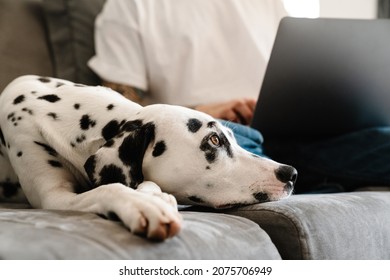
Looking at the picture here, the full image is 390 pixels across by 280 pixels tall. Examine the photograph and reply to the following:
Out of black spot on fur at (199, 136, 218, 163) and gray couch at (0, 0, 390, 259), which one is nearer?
gray couch at (0, 0, 390, 259)

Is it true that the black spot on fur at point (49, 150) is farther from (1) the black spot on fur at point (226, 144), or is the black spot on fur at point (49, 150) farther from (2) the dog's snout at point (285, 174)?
(2) the dog's snout at point (285, 174)

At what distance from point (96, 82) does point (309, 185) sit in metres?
0.91

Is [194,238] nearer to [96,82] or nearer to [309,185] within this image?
[309,185]

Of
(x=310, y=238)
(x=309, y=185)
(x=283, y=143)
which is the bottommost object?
(x=309, y=185)

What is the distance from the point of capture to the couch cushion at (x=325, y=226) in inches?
40.2

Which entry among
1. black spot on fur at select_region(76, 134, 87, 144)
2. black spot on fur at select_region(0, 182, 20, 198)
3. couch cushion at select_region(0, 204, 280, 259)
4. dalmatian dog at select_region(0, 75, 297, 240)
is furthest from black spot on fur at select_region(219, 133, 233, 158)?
Result: black spot on fur at select_region(0, 182, 20, 198)

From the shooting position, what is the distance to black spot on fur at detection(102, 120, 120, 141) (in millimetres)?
1190

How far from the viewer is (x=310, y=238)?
1.02 meters

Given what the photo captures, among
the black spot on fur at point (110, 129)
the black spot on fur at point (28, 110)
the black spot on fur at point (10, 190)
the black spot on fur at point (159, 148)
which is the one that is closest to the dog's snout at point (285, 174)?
the black spot on fur at point (159, 148)

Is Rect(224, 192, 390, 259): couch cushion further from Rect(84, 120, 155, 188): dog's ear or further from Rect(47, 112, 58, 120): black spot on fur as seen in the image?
Rect(47, 112, 58, 120): black spot on fur

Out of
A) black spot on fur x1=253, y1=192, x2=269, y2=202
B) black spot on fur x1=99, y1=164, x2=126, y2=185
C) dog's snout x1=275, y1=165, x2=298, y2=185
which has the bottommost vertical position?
black spot on fur x1=253, y1=192, x2=269, y2=202

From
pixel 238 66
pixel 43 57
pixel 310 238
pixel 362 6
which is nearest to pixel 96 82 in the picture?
pixel 43 57

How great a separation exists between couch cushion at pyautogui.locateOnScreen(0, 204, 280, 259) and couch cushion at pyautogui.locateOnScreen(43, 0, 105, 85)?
3.79 feet

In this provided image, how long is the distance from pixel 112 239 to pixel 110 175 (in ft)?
0.95
